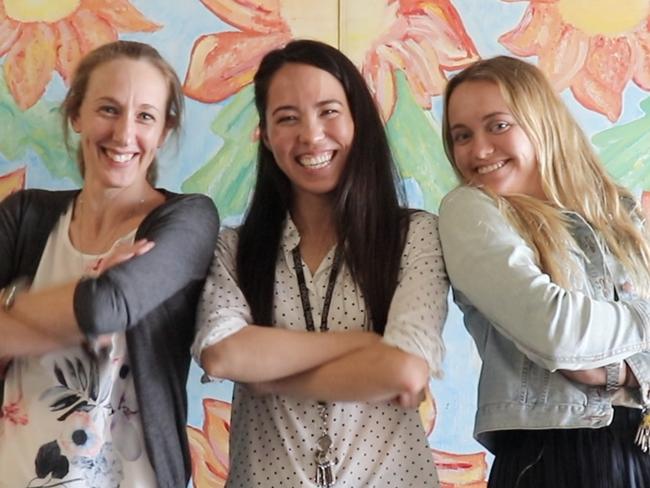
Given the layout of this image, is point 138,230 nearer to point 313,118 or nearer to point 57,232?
point 57,232

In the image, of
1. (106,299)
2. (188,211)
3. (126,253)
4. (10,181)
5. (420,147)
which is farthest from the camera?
(420,147)

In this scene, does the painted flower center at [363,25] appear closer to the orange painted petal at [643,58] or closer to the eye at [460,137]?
the eye at [460,137]

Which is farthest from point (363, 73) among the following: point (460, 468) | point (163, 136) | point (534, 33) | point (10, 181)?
point (460, 468)

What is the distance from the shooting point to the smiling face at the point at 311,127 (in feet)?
5.04

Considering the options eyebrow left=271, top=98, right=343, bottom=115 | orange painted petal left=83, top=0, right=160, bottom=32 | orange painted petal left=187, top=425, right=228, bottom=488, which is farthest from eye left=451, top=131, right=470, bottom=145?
orange painted petal left=187, top=425, right=228, bottom=488

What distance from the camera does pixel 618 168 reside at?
7.02ft

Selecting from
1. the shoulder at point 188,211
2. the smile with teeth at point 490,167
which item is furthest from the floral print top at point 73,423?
the smile with teeth at point 490,167

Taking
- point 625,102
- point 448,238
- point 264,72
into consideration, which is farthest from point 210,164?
point 625,102

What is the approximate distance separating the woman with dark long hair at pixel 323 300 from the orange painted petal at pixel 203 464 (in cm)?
49

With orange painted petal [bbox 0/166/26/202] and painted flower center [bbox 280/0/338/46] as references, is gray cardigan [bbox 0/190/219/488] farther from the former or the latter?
painted flower center [bbox 280/0/338/46]

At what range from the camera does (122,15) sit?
2014mm

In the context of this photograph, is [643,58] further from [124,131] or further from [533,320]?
[124,131]

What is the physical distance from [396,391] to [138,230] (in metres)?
0.52

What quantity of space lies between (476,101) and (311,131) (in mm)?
322
